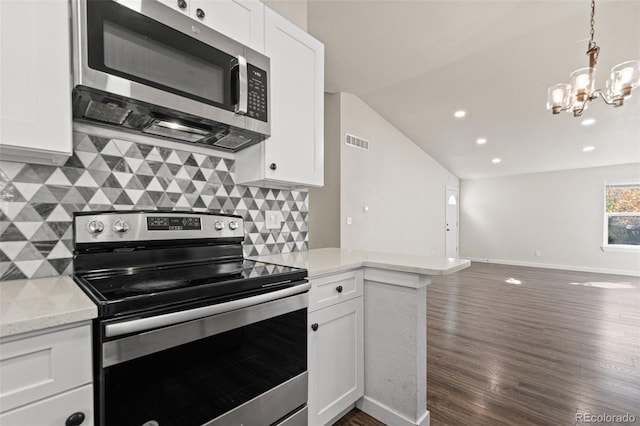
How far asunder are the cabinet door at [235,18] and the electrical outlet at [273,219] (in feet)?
3.27

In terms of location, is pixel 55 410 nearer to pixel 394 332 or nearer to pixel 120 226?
pixel 120 226

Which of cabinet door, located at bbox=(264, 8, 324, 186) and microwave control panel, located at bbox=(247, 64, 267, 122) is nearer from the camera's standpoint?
microwave control panel, located at bbox=(247, 64, 267, 122)

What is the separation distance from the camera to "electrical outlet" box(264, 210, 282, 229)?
2.01 meters

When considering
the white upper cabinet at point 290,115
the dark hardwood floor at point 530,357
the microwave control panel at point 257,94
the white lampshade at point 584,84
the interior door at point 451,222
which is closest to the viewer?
the microwave control panel at point 257,94

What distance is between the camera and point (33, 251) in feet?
3.77

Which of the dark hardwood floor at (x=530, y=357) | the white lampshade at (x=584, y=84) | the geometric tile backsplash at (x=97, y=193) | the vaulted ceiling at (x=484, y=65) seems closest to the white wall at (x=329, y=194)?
the vaulted ceiling at (x=484, y=65)

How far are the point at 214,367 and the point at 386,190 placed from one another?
483cm

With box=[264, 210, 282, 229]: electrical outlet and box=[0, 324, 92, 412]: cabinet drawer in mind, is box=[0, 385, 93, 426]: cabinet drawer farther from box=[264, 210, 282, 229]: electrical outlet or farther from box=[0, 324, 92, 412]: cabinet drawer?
box=[264, 210, 282, 229]: electrical outlet

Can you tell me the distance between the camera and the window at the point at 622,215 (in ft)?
20.4

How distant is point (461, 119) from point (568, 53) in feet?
5.86

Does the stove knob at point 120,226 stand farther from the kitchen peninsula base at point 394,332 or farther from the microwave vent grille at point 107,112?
the kitchen peninsula base at point 394,332

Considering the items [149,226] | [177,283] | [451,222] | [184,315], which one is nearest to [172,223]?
[149,226]

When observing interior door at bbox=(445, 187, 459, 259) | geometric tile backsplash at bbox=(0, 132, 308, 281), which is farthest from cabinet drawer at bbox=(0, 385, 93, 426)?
interior door at bbox=(445, 187, 459, 259)

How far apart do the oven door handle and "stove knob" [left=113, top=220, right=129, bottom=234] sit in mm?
598
